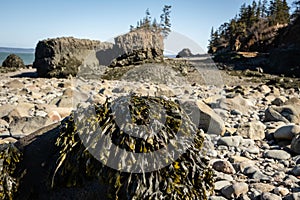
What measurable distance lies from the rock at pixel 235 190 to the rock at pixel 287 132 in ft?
6.88

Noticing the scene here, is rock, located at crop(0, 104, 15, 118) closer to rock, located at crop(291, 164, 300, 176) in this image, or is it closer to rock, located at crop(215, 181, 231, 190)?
rock, located at crop(215, 181, 231, 190)

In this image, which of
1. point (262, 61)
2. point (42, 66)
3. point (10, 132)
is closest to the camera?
point (10, 132)

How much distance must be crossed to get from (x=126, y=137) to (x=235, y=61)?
21.4 meters

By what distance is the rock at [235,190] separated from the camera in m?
3.21

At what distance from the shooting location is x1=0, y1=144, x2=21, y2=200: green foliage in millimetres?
2431

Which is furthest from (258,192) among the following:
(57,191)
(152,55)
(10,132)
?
(152,55)

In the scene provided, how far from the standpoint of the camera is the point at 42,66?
51.9ft

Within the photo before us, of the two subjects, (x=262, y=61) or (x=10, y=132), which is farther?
(x=262, y=61)

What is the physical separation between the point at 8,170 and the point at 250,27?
35.9m

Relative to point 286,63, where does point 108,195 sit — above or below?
below

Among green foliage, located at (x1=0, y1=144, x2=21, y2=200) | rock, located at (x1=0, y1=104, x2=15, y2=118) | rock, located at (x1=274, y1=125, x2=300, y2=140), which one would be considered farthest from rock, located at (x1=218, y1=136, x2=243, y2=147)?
rock, located at (x1=0, y1=104, x2=15, y2=118)

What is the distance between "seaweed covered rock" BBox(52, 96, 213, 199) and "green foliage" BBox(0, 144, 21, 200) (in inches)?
16.0

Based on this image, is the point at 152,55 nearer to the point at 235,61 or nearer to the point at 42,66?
the point at 42,66

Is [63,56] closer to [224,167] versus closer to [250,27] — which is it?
[224,167]
